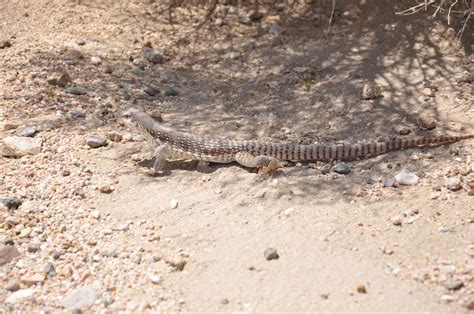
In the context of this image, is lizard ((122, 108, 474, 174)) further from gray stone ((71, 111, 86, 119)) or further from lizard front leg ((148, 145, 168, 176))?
gray stone ((71, 111, 86, 119))

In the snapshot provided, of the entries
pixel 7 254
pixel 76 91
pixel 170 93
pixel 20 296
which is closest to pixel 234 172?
pixel 170 93

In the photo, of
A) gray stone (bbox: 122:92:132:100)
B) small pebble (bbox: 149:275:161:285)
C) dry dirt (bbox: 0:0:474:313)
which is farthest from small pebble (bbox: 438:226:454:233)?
gray stone (bbox: 122:92:132:100)

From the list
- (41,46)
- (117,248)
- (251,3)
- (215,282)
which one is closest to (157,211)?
(117,248)

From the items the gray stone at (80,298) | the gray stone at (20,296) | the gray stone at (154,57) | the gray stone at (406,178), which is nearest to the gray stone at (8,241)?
the gray stone at (20,296)

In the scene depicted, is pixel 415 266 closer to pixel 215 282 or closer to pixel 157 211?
pixel 215 282

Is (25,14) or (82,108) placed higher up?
(25,14)
